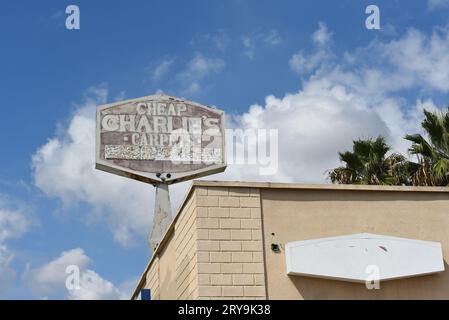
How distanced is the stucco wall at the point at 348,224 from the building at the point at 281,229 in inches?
0.7

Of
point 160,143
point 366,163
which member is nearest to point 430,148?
Result: point 366,163

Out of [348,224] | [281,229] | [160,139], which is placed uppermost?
[160,139]

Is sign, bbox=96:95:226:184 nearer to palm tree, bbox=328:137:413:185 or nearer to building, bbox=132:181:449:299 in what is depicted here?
palm tree, bbox=328:137:413:185

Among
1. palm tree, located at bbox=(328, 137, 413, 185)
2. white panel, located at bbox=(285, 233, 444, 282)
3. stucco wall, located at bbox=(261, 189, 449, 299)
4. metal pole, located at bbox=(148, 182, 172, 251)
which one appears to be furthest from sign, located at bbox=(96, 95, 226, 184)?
white panel, located at bbox=(285, 233, 444, 282)

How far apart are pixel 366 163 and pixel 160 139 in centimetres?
702

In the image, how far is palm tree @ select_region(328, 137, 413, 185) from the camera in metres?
28.6

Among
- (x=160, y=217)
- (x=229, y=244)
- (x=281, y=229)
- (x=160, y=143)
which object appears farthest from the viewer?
(x=160, y=143)

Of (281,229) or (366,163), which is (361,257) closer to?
(281,229)

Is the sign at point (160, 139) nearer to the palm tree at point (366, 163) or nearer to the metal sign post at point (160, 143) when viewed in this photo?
the metal sign post at point (160, 143)

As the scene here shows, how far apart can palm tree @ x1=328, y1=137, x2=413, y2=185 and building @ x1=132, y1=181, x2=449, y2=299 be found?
11.2 metres

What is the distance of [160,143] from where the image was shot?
2791 cm

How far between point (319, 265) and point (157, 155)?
12.5m
